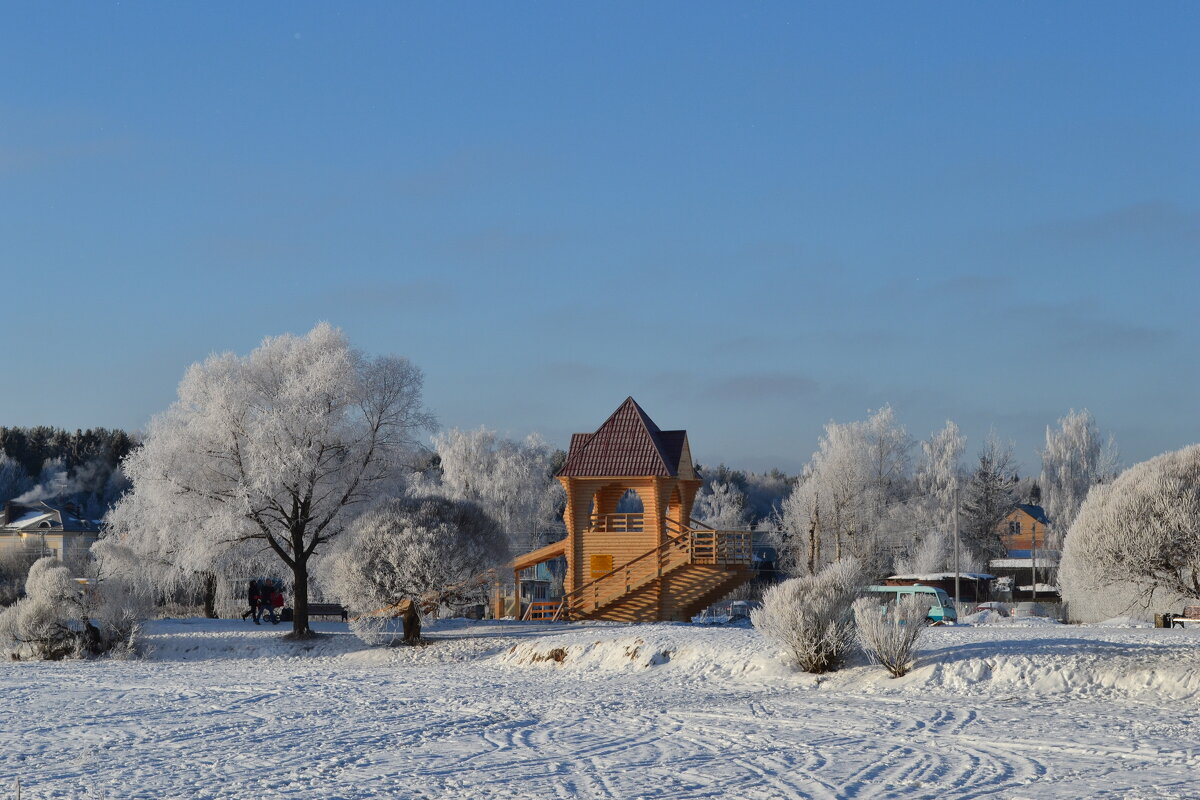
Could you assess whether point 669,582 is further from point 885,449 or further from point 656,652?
point 885,449

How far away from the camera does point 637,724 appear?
16125mm

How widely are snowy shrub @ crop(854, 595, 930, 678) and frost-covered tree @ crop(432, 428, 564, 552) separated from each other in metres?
43.5

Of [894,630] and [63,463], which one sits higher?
[63,463]

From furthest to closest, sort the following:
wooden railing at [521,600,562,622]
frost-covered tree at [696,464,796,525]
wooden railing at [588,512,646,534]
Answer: frost-covered tree at [696,464,796,525], wooden railing at [588,512,646,534], wooden railing at [521,600,562,622]

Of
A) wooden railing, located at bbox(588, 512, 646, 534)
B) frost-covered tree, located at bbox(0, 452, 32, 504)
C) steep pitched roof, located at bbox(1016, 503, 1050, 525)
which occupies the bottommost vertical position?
wooden railing, located at bbox(588, 512, 646, 534)

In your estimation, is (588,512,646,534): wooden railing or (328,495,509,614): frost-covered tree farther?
(588,512,646,534): wooden railing

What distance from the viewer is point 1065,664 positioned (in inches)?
750

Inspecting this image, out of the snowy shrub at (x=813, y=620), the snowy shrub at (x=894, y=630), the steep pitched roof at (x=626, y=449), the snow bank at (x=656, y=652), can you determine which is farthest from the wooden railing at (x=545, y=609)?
the snowy shrub at (x=894, y=630)

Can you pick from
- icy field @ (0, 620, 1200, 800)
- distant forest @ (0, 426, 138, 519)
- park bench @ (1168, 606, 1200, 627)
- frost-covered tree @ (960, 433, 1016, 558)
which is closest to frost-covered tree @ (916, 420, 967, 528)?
frost-covered tree @ (960, 433, 1016, 558)

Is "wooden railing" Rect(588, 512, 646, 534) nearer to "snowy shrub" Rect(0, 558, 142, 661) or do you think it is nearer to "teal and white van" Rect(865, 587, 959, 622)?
"teal and white van" Rect(865, 587, 959, 622)

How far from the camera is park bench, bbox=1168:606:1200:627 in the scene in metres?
34.0

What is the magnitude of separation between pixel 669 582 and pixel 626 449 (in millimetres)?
4413

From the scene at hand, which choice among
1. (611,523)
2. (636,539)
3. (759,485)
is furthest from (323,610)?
Result: (759,485)

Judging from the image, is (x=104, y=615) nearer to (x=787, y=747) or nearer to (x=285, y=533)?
(x=285, y=533)
